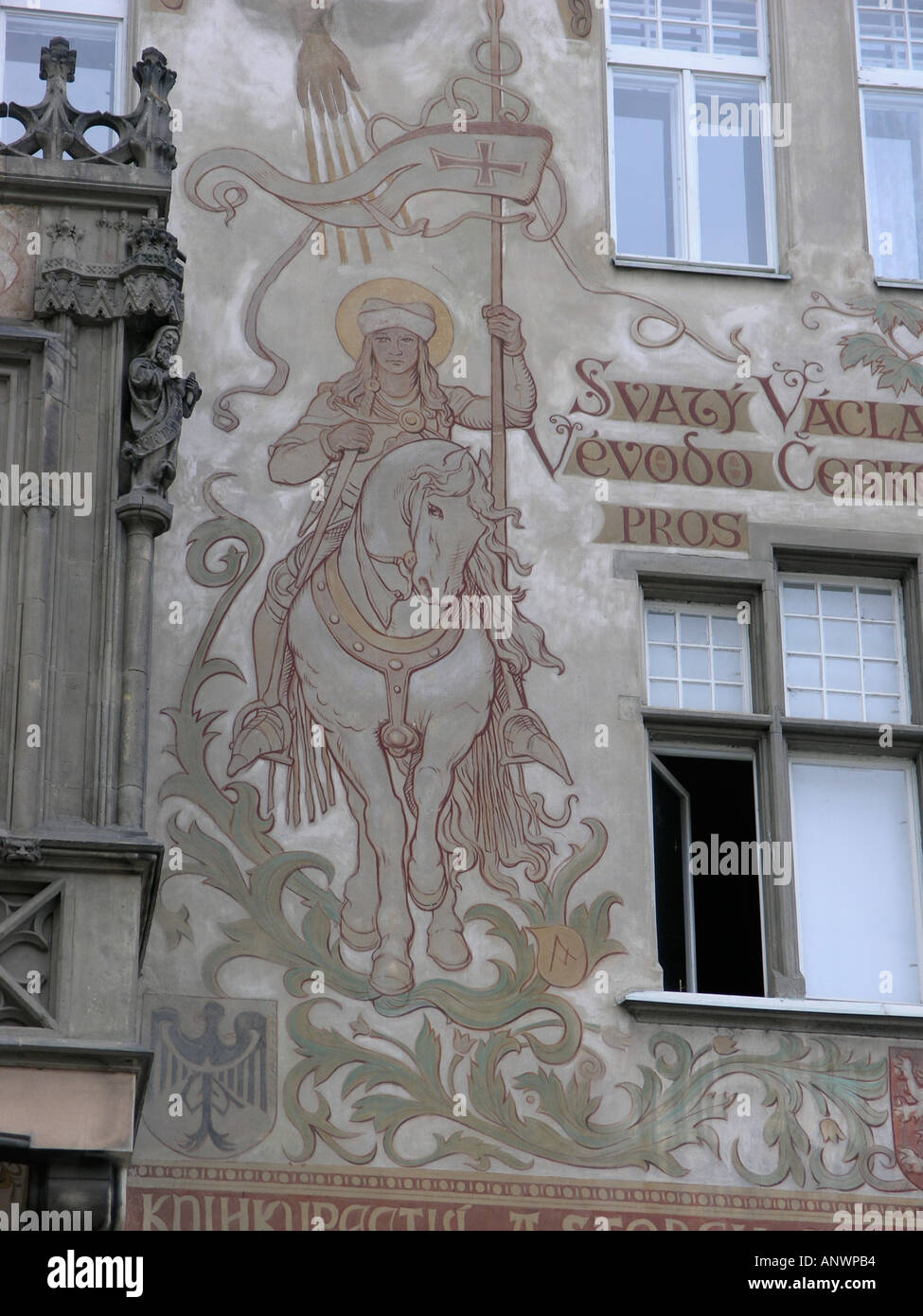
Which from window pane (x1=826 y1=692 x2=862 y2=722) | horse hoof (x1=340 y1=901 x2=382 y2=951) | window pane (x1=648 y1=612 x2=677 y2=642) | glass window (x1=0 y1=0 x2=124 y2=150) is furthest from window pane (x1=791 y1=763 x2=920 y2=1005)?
glass window (x1=0 y1=0 x2=124 y2=150)

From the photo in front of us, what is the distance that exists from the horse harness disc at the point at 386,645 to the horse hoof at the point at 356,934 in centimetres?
84

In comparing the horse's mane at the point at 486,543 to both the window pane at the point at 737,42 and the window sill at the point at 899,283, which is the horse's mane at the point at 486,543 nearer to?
the window sill at the point at 899,283

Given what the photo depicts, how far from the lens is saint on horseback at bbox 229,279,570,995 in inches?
480

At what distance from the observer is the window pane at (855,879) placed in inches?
491

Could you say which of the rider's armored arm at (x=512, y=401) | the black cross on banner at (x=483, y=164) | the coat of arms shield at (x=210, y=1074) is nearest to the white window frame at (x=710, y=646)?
the rider's armored arm at (x=512, y=401)

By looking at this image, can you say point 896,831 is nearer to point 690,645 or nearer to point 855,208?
point 690,645

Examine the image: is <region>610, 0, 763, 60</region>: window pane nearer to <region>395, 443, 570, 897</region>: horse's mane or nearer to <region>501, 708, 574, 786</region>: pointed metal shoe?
<region>395, 443, 570, 897</region>: horse's mane

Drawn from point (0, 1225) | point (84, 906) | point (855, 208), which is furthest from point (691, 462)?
point (0, 1225)

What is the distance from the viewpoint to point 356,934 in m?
12.0

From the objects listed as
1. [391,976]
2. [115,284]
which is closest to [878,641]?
[391,976]

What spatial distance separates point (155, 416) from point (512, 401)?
87.0 inches

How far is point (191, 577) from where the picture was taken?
1252 cm

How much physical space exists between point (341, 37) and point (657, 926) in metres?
4.62
